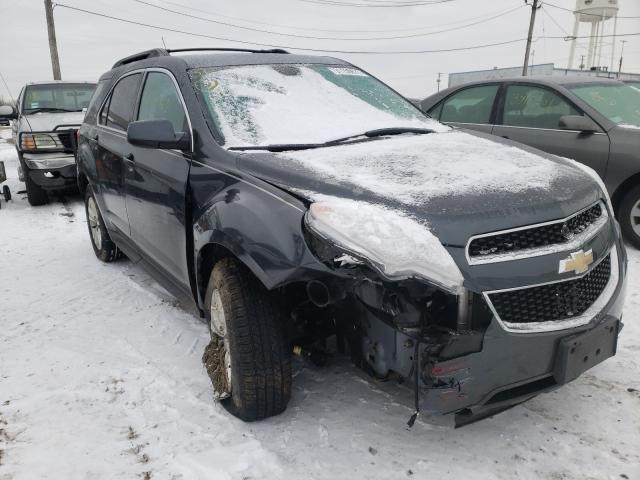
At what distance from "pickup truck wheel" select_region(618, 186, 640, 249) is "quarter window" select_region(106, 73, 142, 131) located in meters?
4.24

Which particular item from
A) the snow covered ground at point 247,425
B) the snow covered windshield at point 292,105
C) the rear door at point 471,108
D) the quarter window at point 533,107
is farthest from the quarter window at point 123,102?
the quarter window at point 533,107

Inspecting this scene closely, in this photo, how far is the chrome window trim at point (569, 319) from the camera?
188cm

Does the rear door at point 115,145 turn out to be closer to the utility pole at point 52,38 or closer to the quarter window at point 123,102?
the quarter window at point 123,102

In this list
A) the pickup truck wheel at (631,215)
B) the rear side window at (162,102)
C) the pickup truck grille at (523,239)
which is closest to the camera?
the pickup truck grille at (523,239)

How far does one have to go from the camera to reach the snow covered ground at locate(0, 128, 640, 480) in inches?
85.5

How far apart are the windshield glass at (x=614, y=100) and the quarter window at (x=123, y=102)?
4.12 m

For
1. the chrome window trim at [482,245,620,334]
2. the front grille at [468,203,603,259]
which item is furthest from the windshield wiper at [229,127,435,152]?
the chrome window trim at [482,245,620,334]

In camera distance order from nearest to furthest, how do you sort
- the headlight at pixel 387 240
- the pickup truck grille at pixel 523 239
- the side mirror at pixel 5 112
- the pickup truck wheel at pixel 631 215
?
the headlight at pixel 387 240, the pickup truck grille at pixel 523 239, the pickup truck wheel at pixel 631 215, the side mirror at pixel 5 112

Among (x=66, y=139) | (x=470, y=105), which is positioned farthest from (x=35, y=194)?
(x=470, y=105)

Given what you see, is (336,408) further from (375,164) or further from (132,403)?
(375,164)

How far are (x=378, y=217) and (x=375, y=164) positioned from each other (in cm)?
51

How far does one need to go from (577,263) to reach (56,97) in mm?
8859

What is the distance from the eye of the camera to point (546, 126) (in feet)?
17.4

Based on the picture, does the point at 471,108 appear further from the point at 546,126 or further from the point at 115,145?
the point at 115,145
